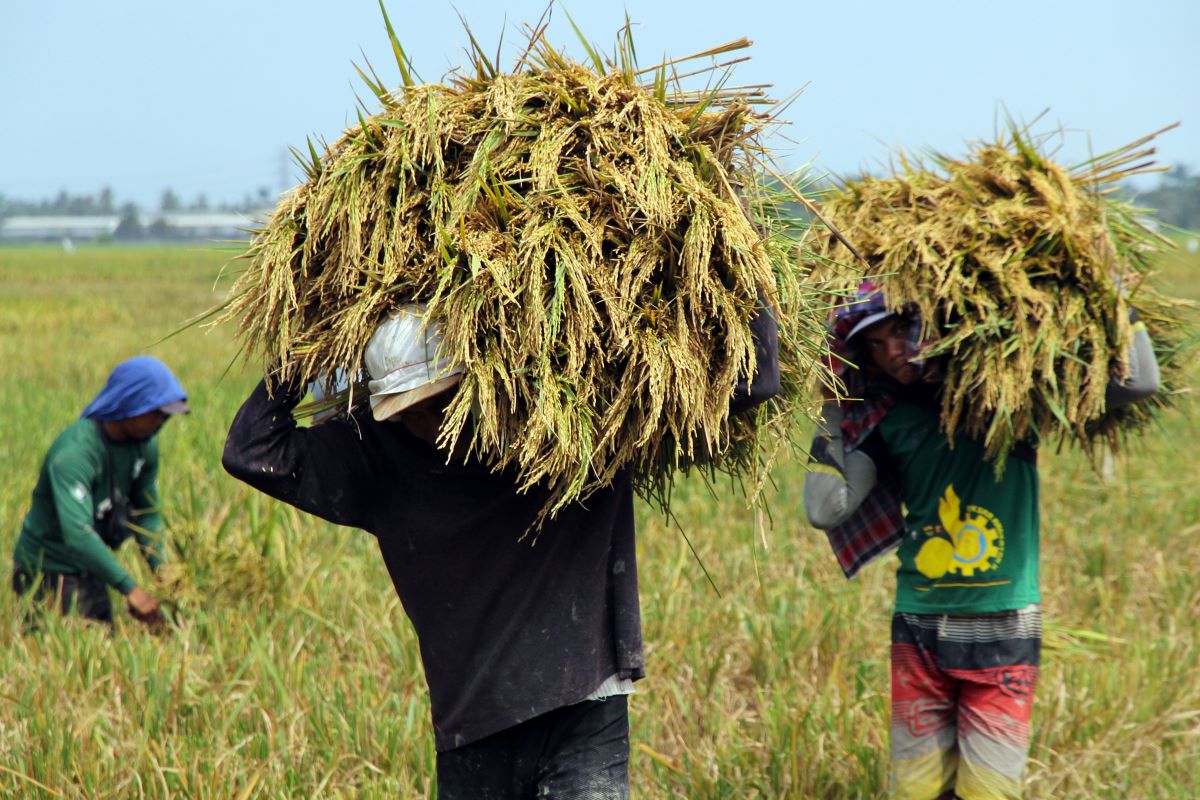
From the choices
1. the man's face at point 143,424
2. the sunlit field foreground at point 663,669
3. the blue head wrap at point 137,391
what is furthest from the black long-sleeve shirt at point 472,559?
the man's face at point 143,424

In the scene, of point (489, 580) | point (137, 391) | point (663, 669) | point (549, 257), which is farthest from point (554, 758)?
point (137, 391)

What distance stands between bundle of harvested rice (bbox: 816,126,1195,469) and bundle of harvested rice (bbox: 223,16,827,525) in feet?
2.14

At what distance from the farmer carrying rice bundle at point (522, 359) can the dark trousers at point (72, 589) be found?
109 inches

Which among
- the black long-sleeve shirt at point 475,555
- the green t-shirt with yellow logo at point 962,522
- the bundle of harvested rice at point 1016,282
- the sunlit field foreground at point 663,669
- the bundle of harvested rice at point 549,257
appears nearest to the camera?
the bundle of harvested rice at point 549,257

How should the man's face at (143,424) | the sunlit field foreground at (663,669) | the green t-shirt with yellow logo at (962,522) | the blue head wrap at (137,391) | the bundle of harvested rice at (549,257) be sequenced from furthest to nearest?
the man's face at (143,424)
the blue head wrap at (137,391)
the sunlit field foreground at (663,669)
the green t-shirt with yellow logo at (962,522)
the bundle of harvested rice at (549,257)

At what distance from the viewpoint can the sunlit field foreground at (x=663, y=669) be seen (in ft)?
10.6

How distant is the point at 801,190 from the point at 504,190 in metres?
0.68

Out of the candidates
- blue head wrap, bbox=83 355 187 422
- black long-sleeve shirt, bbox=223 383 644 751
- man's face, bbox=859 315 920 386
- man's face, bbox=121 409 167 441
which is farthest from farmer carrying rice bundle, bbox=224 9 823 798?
man's face, bbox=121 409 167 441

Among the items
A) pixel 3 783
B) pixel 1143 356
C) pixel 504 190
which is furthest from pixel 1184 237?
pixel 3 783

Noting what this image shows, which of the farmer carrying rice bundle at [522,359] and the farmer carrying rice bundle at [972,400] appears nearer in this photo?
the farmer carrying rice bundle at [522,359]

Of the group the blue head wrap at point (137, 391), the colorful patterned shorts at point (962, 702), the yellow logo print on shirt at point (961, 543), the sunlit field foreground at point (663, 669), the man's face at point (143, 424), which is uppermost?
the blue head wrap at point (137, 391)

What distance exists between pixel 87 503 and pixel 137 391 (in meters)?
0.49

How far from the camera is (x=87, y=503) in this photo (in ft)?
14.2

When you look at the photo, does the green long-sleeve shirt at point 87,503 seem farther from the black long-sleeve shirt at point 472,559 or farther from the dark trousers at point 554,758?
the dark trousers at point 554,758
